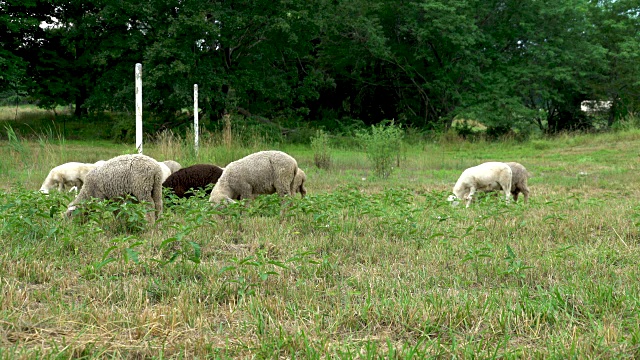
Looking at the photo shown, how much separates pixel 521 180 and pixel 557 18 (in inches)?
805

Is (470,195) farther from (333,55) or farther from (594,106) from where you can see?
(594,106)

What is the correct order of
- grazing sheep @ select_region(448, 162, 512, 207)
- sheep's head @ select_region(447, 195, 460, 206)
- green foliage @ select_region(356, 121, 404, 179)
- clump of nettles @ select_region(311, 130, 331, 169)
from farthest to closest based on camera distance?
clump of nettles @ select_region(311, 130, 331, 169) → green foliage @ select_region(356, 121, 404, 179) → grazing sheep @ select_region(448, 162, 512, 207) → sheep's head @ select_region(447, 195, 460, 206)

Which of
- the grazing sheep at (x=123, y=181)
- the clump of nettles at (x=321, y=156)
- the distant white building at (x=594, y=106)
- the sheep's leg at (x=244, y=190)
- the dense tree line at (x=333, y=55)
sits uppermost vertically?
the dense tree line at (x=333, y=55)

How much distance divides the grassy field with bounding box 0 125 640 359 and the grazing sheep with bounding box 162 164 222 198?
6.73 feet

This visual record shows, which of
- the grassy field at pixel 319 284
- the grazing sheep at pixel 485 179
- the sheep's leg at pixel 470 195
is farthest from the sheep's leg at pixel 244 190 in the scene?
the grazing sheep at pixel 485 179

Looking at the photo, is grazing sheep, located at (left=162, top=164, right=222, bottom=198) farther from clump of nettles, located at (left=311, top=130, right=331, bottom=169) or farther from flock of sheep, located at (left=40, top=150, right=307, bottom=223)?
Answer: clump of nettles, located at (left=311, top=130, right=331, bottom=169)

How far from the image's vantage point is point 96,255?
4637 millimetres

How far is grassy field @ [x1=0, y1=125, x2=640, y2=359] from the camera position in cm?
298

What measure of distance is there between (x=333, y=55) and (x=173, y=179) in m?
21.7

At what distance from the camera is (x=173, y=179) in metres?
9.16

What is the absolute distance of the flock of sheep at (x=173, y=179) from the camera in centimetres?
649

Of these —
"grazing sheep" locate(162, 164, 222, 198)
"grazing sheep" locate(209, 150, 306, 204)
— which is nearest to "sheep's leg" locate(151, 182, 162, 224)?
"grazing sheep" locate(209, 150, 306, 204)

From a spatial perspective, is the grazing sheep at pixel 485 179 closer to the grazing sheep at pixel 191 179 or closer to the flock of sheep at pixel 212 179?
the flock of sheep at pixel 212 179

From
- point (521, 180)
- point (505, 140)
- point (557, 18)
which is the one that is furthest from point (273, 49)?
point (521, 180)
